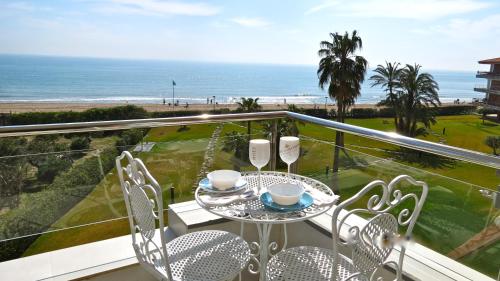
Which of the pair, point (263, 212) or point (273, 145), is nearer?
point (263, 212)

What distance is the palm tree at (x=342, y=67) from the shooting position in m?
16.7

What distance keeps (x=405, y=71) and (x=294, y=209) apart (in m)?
17.9

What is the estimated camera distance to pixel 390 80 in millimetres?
17641

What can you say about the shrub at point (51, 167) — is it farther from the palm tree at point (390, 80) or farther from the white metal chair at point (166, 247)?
the palm tree at point (390, 80)

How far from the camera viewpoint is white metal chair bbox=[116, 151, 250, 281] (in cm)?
138

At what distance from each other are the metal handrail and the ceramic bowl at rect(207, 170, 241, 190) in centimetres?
89

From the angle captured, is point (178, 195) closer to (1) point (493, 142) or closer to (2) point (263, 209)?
(2) point (263, 209)

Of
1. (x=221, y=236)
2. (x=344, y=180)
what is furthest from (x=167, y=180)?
(x=344, y=180)

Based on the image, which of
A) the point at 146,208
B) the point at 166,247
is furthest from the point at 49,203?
the point at 146,208

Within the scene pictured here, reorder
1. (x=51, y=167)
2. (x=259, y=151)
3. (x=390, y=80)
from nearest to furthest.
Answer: (x=259, y=151) < (x=51, y=167) < (x=390, y=80)

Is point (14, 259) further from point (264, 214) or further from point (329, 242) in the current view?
point (329, 242)

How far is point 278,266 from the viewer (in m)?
→ 1.64

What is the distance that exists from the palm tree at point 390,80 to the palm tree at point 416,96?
0.22 meters

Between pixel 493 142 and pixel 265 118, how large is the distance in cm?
3006
